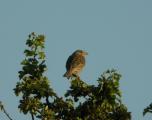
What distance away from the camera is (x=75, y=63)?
22.8 meters

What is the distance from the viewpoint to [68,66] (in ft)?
73.2

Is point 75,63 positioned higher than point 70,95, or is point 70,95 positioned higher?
point 75,63

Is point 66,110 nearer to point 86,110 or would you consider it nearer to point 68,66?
point 86,110

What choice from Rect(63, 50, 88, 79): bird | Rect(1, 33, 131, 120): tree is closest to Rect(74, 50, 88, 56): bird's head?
Rect(63, 50, 88, 79): bird

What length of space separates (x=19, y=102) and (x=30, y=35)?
158 cm

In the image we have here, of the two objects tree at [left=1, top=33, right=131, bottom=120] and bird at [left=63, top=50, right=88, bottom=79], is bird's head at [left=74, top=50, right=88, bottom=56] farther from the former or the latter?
tree at [left=1, top=33, right=131, bottom=120]

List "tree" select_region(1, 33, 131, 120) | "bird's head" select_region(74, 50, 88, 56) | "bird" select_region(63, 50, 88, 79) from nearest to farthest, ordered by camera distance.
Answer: "tree" select_region(1, 33, 131, 120) → "bird" select_region(63, 50, 88, 79) → "bird's head" select_region(74, 50, 88, 56)

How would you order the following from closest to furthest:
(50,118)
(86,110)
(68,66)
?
(50,118) → (86,110) → (68,66)

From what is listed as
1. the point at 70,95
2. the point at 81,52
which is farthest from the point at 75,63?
the point at 70,95

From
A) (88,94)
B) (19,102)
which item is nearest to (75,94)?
(88,94)

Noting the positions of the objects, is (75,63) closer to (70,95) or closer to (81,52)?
(81,52)

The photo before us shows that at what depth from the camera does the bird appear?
21.4 meters

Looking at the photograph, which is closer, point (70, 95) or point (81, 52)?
point (70, 95)

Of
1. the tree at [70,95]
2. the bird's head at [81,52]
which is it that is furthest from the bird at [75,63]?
the tree at [70,95]
